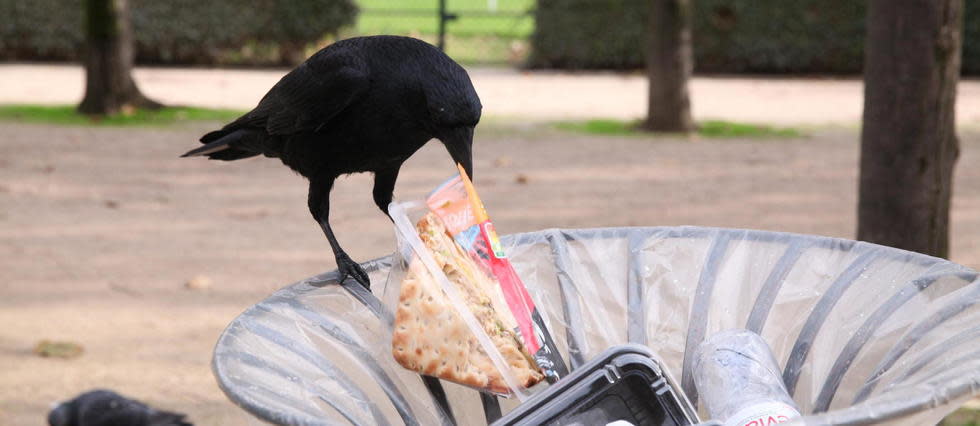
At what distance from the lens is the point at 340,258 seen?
2.08m

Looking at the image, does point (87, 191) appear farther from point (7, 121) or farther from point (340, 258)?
point (340, 258)

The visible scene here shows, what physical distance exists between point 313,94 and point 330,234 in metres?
0.38

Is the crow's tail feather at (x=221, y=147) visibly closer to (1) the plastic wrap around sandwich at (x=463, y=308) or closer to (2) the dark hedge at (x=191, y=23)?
(1) the plastic wrap around sandwich at (x=463, y=308)

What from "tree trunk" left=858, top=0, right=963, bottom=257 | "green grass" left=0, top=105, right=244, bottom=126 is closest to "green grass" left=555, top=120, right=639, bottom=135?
"green grass" left=0, top=105, right=244, bottom=126

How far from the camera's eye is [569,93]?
42.3 ft

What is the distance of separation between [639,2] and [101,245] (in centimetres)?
1014

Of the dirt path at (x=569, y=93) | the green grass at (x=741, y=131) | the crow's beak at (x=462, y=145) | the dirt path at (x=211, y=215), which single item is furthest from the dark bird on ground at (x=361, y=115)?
the dirt path at (x=569, y=93)

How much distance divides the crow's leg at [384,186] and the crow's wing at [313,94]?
0.23 metres

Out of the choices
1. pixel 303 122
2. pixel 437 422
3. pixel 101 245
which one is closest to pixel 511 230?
pixel 101 245

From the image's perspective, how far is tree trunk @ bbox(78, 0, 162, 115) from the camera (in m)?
9.91

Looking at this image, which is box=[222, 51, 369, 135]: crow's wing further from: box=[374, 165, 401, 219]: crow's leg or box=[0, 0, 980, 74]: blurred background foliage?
box=[0, 0, 980, 74]: blurred background foliage

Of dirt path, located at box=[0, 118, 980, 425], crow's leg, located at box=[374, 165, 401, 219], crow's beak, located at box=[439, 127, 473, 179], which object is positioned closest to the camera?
crow's beak, located at box=[439, 127, 473, 179]

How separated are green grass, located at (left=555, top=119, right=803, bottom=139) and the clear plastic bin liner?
24.9 feet

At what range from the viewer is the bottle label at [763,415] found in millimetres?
1494
